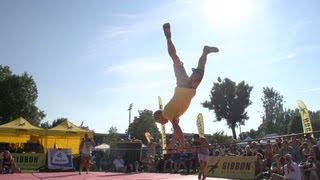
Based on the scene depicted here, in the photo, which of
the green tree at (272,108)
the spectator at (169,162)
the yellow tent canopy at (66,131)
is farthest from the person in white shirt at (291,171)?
the green tree at (272,108)

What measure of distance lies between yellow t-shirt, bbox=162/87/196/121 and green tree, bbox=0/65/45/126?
4282 cm

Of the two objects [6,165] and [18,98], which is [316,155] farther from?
[18,98]

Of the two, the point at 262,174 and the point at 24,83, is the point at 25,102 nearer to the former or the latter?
the point at 24,83

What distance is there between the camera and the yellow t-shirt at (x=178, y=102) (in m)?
7.25

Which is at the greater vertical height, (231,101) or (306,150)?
(231,101)

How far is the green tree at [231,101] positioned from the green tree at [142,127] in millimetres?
8619

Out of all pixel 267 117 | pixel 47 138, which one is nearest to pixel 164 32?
pixel 47 138

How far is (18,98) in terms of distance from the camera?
4862 centimetres

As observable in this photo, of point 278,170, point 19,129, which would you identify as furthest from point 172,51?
point 19,129

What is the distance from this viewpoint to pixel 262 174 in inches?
528

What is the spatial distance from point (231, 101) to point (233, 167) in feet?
129

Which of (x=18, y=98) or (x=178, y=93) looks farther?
(x=18, y=98)

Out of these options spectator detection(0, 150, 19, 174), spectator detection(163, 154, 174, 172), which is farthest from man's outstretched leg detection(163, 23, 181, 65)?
spectator detection(163, 154, 174, 172)

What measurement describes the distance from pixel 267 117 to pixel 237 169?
2728 inches
